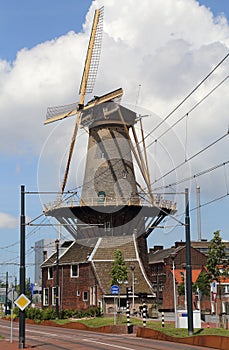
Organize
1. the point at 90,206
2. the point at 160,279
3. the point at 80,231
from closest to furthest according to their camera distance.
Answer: the point at 90,206, the point at 80,231, the point at 160,279

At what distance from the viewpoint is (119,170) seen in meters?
66.6

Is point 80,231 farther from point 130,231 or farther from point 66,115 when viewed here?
point 66,115

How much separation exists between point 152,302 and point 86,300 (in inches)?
302

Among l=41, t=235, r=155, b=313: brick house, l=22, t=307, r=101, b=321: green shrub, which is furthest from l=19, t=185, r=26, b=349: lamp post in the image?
l=41, t=235, r=155, b=313: brick house

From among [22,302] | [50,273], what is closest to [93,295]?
[50,273]

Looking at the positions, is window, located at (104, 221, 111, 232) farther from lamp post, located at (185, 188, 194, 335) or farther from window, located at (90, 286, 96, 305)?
lamp post, located at (185, 188, 194, 335)

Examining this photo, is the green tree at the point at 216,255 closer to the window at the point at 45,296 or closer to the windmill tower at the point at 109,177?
the windmill tower at the point at 109,177

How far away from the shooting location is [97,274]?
222 feet

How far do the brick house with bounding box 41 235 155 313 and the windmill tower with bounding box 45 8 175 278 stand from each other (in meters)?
0.88

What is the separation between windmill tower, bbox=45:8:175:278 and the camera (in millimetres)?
65750

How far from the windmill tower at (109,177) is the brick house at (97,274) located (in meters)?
0.88

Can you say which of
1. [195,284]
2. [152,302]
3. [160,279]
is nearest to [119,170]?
[152,302]

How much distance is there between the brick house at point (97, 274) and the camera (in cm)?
6619

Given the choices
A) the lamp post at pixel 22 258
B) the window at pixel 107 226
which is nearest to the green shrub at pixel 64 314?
the window at pixel 107 226
